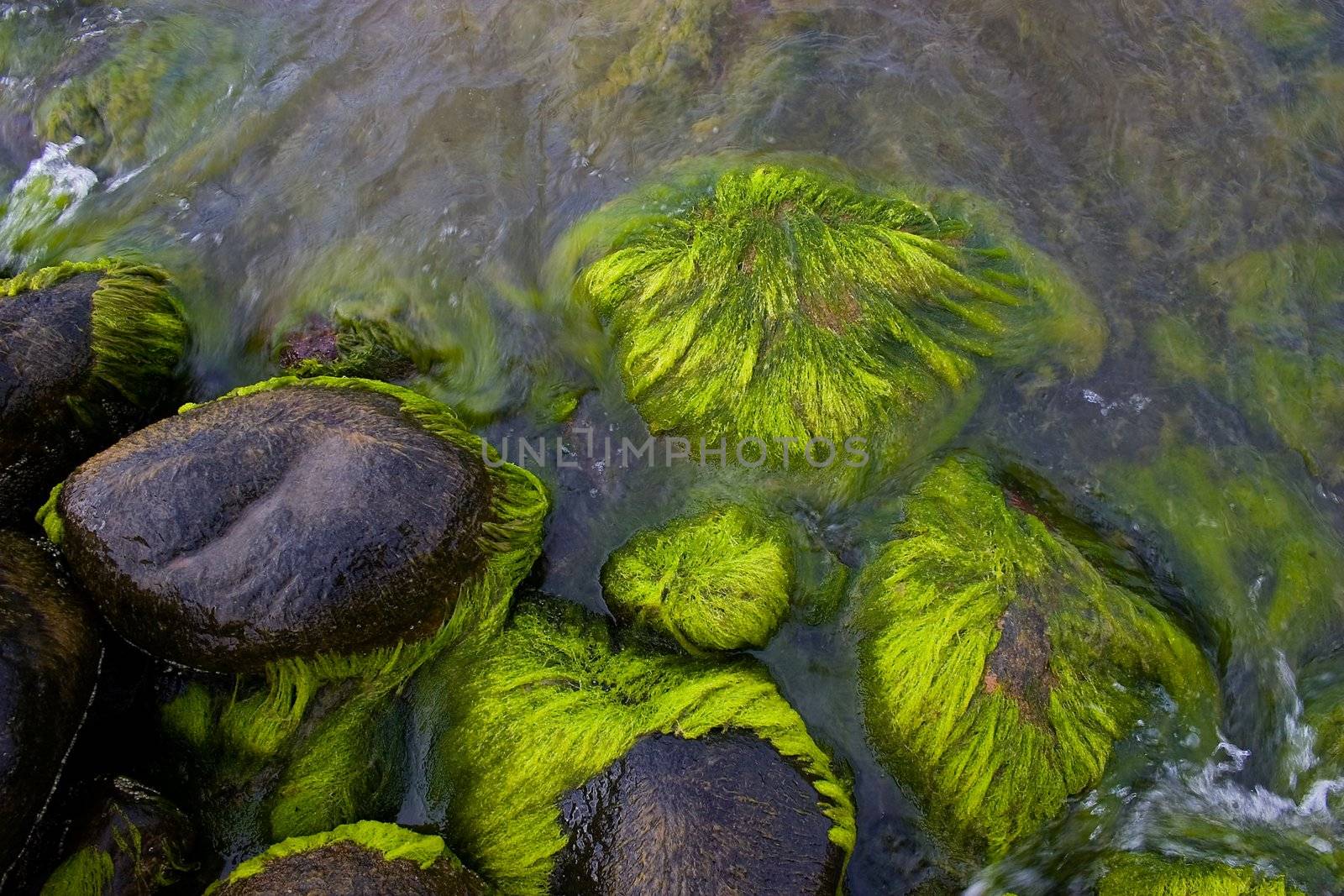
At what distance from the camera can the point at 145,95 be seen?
532cm

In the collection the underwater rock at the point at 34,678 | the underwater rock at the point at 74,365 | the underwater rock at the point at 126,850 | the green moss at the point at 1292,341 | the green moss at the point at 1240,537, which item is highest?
the underwater rock at the point at 74,365

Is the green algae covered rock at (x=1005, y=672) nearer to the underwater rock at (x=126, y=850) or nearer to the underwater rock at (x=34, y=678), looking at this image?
the underwater rock at (x=126, y=850)

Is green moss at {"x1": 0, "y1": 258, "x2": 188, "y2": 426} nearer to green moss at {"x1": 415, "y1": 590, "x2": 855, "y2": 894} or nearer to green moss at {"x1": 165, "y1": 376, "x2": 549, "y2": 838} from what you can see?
green moss at {"x1": 165, "y1": 376, "x2": 549, "y2": 838}

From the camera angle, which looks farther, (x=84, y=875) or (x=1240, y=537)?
(x=1240, y=537)

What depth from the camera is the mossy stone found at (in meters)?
3.17

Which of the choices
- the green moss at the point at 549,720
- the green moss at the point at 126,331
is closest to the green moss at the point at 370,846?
the green moss at the point at 549,720

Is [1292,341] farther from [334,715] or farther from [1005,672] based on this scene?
[334,715]

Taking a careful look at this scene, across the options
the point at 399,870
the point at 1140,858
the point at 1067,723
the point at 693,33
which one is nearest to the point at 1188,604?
the point at 1067,723

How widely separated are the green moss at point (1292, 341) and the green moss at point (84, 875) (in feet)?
16.7

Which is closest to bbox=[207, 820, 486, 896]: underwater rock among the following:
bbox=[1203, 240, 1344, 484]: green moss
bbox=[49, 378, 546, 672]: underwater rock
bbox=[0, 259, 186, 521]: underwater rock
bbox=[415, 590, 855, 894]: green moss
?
bbox=[415, 590, 855, 894]: green moss

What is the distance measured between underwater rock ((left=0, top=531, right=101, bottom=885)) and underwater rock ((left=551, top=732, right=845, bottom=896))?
74.4 inches

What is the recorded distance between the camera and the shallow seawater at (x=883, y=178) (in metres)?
3.37

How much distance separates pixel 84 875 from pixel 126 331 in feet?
8.08

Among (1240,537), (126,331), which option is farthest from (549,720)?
(1240,537)
